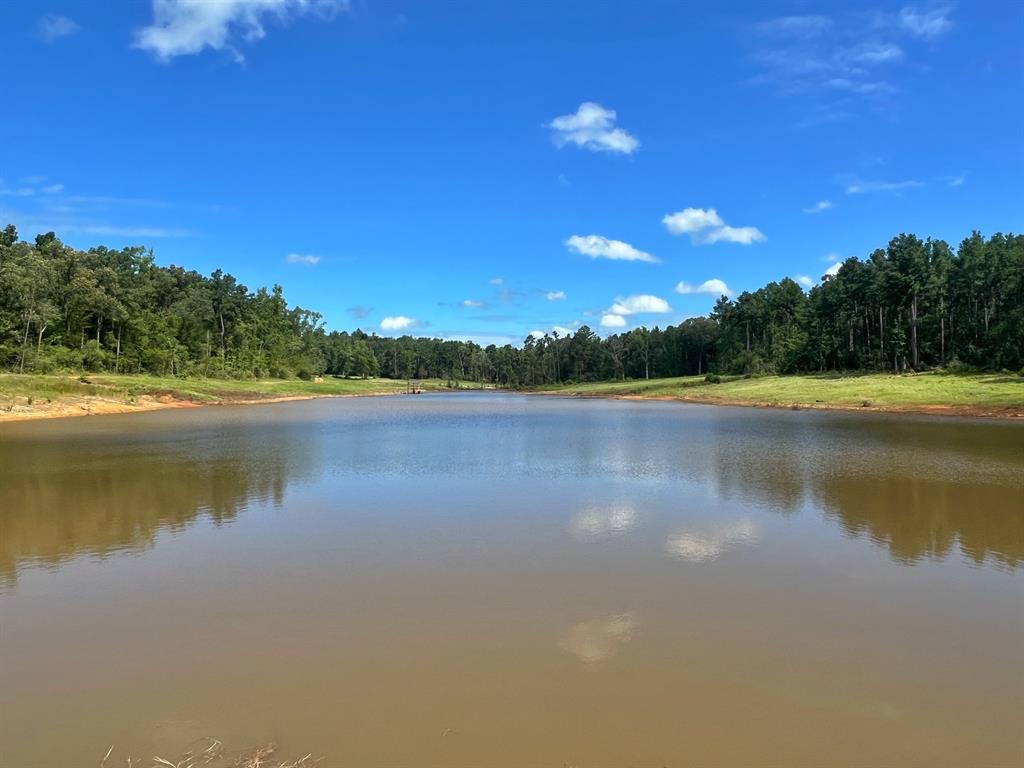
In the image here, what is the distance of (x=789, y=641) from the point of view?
649 cm

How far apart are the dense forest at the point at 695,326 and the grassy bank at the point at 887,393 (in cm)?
898

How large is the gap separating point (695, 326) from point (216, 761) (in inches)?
5443

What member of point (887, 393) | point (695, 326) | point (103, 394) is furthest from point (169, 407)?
point (695, 326)

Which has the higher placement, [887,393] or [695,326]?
[695,326]

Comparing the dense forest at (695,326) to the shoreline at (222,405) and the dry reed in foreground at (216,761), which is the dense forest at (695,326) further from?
the dry reed in foreground at (216,761)

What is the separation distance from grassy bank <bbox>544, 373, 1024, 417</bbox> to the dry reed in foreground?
4434 cm

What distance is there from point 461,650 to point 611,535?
5161mm

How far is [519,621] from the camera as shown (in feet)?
23.0

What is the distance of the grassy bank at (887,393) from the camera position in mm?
41091

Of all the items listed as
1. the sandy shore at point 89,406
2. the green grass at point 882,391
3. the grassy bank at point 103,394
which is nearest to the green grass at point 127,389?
the grassy bank at point 103,394

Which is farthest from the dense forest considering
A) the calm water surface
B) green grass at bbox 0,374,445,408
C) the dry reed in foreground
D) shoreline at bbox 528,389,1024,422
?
the dry reed in foreground

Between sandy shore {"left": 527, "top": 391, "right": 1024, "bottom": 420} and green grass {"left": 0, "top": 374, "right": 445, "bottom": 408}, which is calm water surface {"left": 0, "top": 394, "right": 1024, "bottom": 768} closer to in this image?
sandy shore {"left": 527, "top": 391, "right": 1024, "bottom": 420}

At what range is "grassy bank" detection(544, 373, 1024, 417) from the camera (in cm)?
4109

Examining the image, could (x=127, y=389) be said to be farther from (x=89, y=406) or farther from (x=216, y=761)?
(x=216, y=761)
